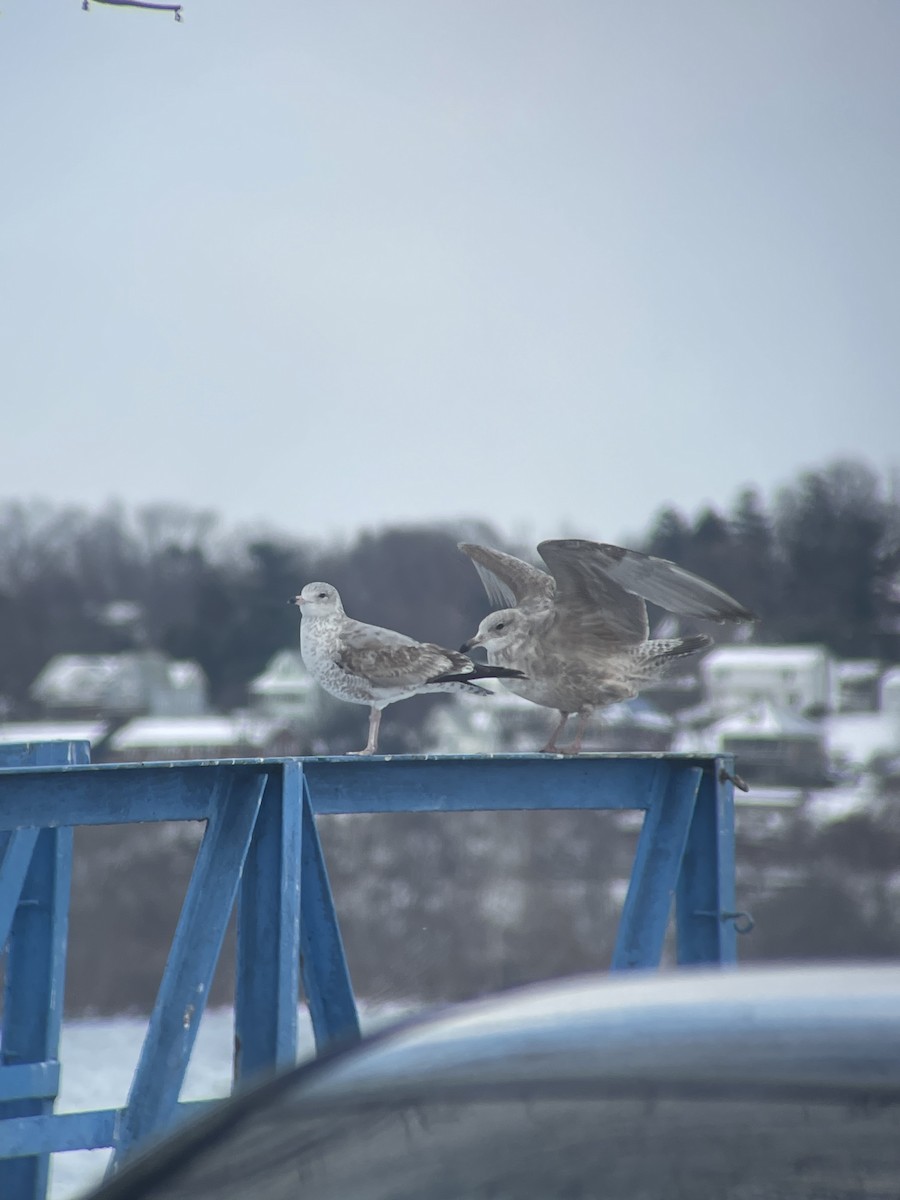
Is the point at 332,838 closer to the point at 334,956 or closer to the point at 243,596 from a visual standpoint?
the point at 243,596

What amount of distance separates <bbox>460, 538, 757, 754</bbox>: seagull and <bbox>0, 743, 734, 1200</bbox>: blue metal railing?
0.89 meters

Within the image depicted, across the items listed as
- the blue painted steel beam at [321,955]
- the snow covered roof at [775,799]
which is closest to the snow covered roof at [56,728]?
the snow covered roof at [775,799]

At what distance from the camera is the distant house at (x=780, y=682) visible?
6019cm

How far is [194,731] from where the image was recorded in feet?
190

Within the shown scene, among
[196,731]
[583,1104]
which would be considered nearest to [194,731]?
[196,731]

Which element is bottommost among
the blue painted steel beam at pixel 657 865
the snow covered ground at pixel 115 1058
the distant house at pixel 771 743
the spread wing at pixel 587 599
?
the snow covered ground at pixel 115 1058

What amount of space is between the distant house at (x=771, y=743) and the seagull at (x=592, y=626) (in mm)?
47044

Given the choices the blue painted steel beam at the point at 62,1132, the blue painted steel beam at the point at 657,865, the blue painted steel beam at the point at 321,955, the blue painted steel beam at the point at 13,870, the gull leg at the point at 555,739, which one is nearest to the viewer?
the blue painted steel beam at the point at 62,1132

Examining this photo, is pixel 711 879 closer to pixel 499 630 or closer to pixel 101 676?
pixel 499 630

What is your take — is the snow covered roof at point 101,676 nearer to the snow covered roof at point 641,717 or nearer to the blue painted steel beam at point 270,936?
the snow covered roof at point 641,717

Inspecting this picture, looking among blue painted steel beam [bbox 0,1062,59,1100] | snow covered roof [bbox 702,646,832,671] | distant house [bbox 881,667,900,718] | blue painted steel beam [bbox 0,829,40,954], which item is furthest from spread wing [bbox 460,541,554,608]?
distant house [bbox 881,667,900,718]

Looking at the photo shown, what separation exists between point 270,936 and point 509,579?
284 centimetres

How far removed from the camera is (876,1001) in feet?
4.13

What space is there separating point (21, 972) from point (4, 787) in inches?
54.1
